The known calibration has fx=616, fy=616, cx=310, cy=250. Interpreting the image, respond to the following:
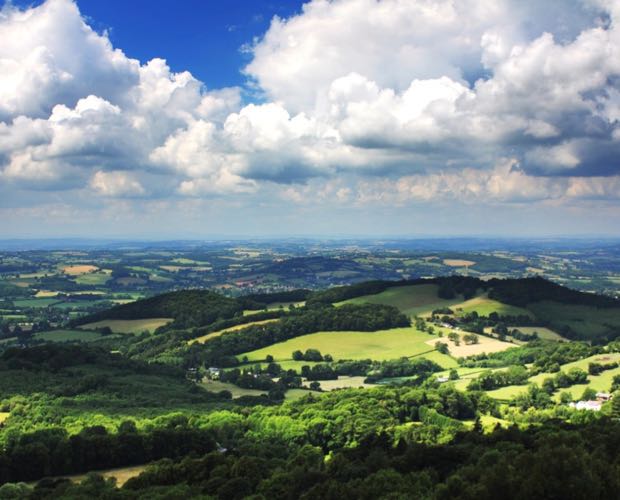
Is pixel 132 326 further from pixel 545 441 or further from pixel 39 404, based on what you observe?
pixel 545 441

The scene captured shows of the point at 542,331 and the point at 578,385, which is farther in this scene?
the point at 542,331

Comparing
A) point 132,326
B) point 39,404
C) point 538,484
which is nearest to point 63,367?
point 39,404

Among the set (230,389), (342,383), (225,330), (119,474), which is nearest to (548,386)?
(342,383)

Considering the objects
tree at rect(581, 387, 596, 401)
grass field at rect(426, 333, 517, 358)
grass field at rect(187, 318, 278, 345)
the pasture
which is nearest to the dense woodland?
the pasture

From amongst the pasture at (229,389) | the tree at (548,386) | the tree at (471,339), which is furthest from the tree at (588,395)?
the tree at (471,339)

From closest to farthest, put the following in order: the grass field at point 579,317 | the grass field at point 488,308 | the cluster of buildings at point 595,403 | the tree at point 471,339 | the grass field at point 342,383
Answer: the cluster of buildings at point 595,403
the grass field at point 342,383
the tree at point 471,339
the grass field at point 579,317
the grass field at point 488,308

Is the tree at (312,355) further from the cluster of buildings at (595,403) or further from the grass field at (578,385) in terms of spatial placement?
the cluster of buildings at (595,403)

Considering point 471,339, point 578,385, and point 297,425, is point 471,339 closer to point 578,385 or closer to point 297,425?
point 578,385

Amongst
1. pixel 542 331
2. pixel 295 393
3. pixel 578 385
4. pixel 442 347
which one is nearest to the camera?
pixel 578 385
